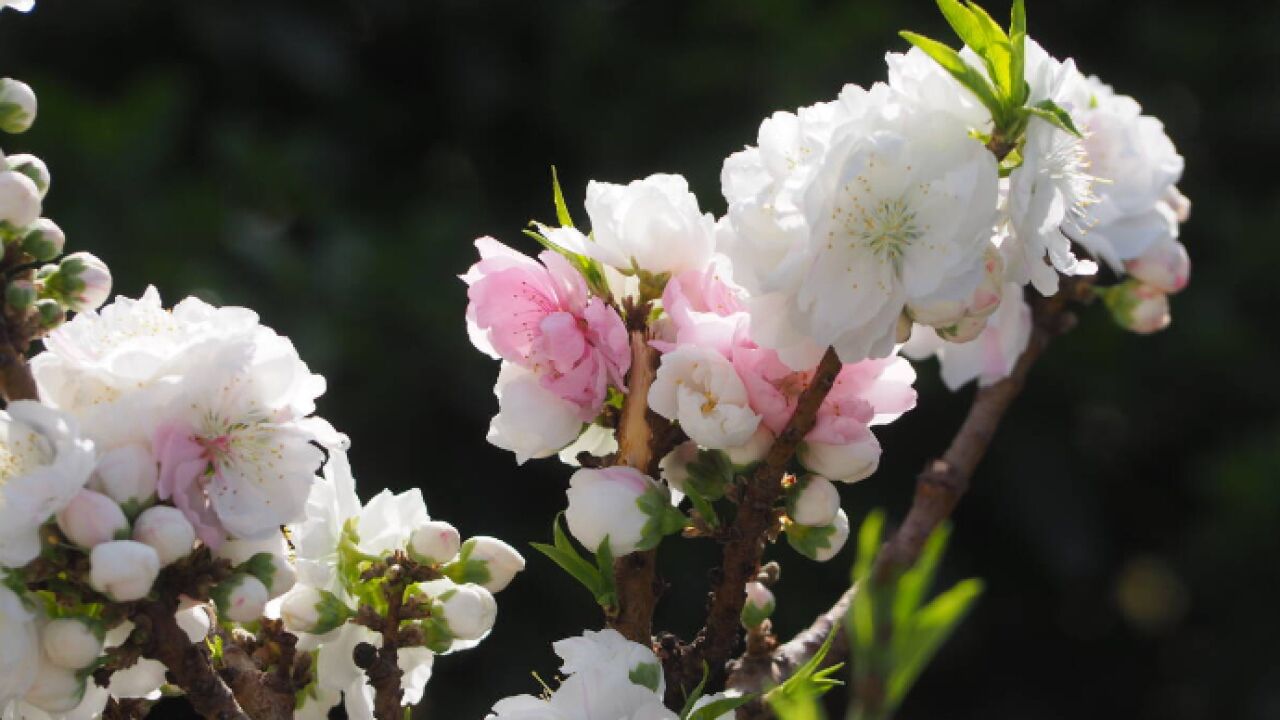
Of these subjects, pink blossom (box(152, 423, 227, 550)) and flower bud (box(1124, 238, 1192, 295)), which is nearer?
pink blossom (box(152, 423, 227, 550))

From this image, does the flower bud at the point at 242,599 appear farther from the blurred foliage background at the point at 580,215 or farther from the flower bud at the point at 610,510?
the blurred foliage background at the point at 580,215

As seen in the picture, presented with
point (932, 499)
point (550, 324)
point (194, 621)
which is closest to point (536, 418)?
point (550, 324)

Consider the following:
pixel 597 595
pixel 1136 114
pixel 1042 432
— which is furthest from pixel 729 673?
pixel 1042 432

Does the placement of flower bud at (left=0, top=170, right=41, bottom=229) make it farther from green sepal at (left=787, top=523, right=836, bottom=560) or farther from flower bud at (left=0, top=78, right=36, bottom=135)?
green sepal at (left=787, top=523, right=836, bottom=560)

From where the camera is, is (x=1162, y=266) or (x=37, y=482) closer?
(x=37, y=482)

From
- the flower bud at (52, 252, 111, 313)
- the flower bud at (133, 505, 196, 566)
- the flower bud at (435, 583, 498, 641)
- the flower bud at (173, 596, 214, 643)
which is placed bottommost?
the flower bud at (173, 596, 214, 643)

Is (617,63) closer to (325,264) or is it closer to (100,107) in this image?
(325,264)

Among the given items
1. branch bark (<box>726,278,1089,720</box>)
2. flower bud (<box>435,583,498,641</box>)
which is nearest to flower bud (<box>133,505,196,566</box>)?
flower bud (<box>435,583,498,641</box>)

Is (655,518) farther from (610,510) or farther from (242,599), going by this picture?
(242,599)
